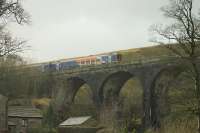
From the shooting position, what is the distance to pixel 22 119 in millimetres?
36000

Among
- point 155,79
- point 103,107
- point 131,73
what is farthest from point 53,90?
point 155,79

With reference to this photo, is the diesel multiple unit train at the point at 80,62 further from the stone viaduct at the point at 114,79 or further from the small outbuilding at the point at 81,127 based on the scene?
the small outbuilding at the point at 81,127

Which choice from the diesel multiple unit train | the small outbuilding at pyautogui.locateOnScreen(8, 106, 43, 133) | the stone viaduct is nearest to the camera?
the small outbuilding at pyautogui.locateOnScreen(8, 106, 43, 133)

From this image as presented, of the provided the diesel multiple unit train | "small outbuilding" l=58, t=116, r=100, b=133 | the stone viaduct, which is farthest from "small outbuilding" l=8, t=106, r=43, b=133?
the diesel multiple unit train

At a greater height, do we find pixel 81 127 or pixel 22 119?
pixel 22 119

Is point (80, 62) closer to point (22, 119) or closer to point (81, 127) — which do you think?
point (22, 119)

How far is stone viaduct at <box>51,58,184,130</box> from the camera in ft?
133

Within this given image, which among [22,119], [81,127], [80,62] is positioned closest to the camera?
[81,127]

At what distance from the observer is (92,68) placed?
48656 millimetres

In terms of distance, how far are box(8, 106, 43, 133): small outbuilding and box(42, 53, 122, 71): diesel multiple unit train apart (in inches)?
543

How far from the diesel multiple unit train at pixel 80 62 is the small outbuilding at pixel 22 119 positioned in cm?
1379

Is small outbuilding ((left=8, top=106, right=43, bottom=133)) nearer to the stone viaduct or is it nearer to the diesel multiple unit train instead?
the stone viaduct

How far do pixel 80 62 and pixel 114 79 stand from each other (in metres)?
9.65

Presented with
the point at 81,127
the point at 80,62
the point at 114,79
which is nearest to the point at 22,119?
the point at 81,127
